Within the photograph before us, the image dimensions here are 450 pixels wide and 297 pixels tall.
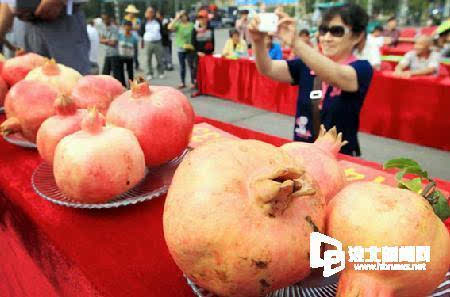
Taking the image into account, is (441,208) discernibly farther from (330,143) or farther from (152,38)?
(152,38)

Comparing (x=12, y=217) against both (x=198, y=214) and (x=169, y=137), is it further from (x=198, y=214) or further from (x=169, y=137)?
(x=198, y=214)

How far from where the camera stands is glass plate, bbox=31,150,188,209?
78cm

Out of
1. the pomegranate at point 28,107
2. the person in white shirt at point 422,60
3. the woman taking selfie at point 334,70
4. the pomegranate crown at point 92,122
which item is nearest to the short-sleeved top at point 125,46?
the person in white shirt at point 422,60

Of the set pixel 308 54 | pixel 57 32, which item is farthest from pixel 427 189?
pixel 57 32

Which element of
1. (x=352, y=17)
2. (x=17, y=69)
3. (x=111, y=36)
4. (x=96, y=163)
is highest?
(x=352, y=17)

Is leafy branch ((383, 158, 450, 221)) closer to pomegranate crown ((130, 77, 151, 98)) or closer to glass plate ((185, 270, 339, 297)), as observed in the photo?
glass plate ((185, 270, 339, 297))

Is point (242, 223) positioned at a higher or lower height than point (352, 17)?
lower

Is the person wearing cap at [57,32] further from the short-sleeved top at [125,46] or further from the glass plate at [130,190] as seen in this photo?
the short-sleeved top at [125,46]

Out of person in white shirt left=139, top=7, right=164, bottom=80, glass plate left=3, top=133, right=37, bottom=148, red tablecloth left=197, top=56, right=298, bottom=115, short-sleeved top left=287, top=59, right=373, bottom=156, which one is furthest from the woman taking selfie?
person in white shirt left=139, top=7, right=164, bottom=80

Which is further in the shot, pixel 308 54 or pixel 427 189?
pixel 308 54

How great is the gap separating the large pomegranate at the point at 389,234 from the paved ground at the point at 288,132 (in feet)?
10.1

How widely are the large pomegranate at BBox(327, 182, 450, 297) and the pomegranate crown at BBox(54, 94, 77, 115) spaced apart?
691 millimetres

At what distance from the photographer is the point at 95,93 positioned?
1.06 m

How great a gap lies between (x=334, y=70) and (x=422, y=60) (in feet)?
10.9
